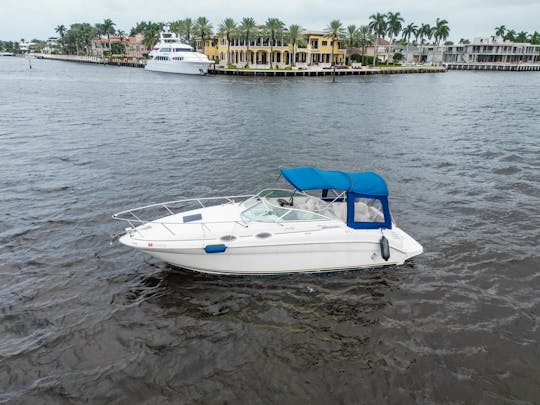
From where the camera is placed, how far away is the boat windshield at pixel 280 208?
12617 mm

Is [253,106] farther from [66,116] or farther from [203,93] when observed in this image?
[66,116]

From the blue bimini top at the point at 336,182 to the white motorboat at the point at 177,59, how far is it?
304ft

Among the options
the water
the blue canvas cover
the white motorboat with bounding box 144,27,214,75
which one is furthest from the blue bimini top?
the white motorboat with bounding box 144,27,214,75

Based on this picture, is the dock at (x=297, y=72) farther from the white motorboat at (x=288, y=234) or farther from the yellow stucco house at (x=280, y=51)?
the white motorboat at (x=288, y=234)

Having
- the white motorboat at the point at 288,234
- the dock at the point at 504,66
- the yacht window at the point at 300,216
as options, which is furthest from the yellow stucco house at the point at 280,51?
the yacht window at the point at 300,216

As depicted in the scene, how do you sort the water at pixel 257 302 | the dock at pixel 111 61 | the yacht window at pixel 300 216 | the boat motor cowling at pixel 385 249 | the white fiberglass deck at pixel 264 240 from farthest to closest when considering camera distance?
1. the dock at pixel 111 61
2. the yacht window at pixel 300 216
3. the boat motor cowling at pixel 385 249
4. the white fiberglass deck at pixel 264 240
5. the water at pixel 257 302

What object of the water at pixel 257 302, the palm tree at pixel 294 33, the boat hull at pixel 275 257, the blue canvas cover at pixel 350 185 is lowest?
the water at pixel 257 302

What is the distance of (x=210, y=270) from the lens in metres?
12.5

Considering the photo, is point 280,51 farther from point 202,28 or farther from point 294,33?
point 202,28

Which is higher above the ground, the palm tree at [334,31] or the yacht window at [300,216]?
the palm tree at [334,31]

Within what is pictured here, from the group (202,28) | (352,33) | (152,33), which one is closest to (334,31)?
(352,33)

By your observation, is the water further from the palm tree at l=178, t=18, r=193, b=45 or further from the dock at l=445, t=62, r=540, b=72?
the dock at l=445, t=62, r=540, b=72

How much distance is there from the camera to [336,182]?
507 inches

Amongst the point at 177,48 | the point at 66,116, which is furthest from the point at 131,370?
the point at 177,48
